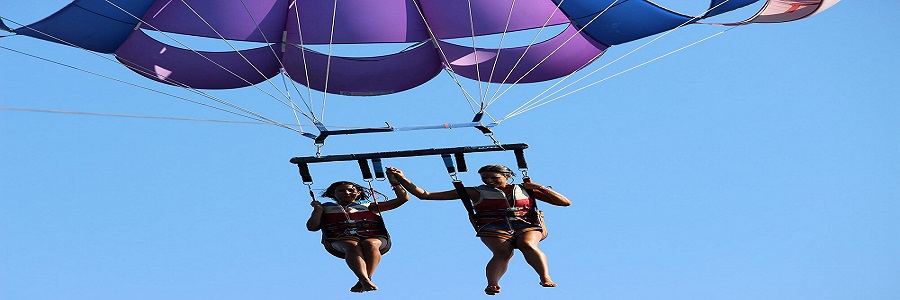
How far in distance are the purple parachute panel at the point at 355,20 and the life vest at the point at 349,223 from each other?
213 centimetres

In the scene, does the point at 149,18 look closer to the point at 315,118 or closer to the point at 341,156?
the point at 315,118

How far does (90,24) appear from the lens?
1202 cm

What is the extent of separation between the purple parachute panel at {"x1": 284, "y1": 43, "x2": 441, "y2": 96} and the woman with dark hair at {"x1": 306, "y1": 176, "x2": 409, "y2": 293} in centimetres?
223

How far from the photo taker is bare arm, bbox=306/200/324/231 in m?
10.6

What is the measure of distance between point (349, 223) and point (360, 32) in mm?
2290

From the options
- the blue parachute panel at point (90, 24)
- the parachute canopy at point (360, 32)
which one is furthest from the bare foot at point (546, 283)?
the blue parachute panel at point (90, 24)

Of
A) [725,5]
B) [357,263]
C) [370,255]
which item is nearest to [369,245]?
[370,255]

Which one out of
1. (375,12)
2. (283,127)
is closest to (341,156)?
(283,127)

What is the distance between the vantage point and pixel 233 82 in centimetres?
1292

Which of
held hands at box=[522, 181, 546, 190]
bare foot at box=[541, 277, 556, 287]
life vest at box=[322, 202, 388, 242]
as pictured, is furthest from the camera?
life vest at box=[322, 202, 388, 242]

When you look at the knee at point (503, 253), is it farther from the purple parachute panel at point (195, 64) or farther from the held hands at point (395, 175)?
the purple parachute panel at point (195, 64)

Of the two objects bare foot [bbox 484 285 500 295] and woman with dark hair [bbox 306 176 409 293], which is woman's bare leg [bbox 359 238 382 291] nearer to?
woman with dark hair [bbox 306 176 409 293]

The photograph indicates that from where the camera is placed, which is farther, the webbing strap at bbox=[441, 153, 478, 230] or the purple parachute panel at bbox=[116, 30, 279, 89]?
the purple parachute panel at bbox=[116, 30, 279, 89]

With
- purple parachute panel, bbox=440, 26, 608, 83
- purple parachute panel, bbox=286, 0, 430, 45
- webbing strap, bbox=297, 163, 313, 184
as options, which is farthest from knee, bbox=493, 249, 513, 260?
purple parachute panel, bbox=286, 0, 430, 45
